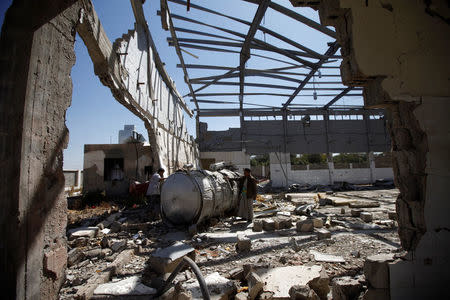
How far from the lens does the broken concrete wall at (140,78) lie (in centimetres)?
507

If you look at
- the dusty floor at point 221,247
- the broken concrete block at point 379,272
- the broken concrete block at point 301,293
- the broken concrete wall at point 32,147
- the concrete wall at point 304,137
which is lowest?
the dusty floor at point 221,247

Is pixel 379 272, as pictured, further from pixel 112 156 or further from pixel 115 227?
pixel 112 156

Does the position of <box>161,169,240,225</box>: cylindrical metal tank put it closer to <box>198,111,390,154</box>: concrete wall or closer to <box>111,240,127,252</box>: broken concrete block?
<box>111,240,127,252</box>: broken concrete block

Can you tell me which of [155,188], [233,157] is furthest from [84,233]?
[233,157]

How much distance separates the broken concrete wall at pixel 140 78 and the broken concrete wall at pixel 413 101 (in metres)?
4.65

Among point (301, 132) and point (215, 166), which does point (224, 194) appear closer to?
point (215, 166)

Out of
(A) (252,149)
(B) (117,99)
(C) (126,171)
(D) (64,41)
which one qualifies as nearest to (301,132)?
(A) (252,149)

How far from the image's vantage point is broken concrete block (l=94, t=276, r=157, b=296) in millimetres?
2738

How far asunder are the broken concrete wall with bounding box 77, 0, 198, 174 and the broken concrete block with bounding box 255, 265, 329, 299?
518 centimetres

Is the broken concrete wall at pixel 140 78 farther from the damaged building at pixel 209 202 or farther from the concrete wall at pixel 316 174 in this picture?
the concrete wall at pixel 316 174

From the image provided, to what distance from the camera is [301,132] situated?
20203 mm

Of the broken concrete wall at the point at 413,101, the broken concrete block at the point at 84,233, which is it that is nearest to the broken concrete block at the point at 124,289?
the broken concrete block at the point at 84,233

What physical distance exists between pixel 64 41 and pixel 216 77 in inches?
430

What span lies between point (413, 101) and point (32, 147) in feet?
11.3
